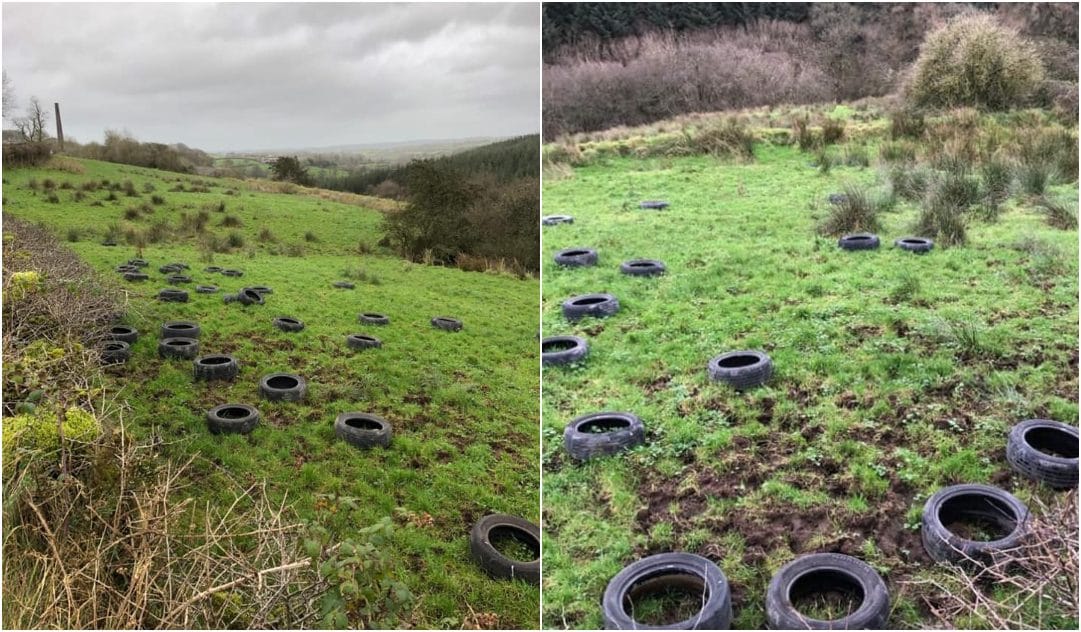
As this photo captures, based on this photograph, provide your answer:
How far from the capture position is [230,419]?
21.0ft

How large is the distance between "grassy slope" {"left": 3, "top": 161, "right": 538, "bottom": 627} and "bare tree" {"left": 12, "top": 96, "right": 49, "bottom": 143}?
954 mm

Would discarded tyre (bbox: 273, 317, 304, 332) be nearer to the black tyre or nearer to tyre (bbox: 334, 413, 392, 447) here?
the black tyre

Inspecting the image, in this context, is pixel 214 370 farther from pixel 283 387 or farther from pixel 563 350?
pixel 563 350

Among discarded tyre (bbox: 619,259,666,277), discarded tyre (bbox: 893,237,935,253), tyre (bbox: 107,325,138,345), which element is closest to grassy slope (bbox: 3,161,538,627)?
tyre (bbox: 107,325,138,345)

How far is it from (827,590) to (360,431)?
4.23 meters

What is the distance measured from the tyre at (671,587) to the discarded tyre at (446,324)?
7.83 metres

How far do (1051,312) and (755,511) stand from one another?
14.0 feet

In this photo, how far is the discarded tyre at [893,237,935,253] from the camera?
28.1 ft

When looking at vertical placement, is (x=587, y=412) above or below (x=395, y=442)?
above

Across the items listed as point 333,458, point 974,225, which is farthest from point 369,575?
point 974,225

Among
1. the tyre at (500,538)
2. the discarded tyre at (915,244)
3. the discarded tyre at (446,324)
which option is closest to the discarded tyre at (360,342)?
the discarded tyre at (446,324)

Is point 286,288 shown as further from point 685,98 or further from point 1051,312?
point 685,98

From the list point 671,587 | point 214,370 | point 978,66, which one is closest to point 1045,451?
point 671,587

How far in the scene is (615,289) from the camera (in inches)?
321
